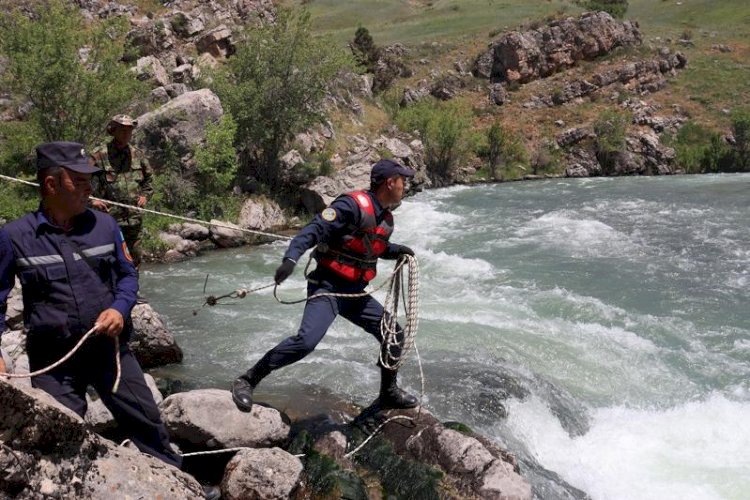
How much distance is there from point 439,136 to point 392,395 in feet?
98.2

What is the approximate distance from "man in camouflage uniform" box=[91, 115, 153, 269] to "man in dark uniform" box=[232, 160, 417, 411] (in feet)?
10.4

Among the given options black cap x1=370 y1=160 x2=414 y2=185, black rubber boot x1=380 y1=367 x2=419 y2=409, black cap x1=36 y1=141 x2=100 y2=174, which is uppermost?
black cap x1=36 y1=141 x2=100 y2=174

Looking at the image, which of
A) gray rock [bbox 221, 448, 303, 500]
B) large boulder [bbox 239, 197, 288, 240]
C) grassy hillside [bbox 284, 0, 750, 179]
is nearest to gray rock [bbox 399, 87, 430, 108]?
grassy hillside [bbox 284, 0, 750, 179]

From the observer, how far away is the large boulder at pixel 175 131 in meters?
19.4

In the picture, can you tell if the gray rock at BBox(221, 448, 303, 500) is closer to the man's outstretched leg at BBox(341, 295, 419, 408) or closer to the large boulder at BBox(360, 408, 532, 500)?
the large boulder at BBox(360, 408, 532, 500)

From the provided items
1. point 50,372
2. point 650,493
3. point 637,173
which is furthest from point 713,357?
point 637,173

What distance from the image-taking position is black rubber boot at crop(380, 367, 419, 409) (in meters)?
6.01

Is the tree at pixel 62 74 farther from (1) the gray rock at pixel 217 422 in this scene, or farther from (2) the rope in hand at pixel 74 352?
(2) the rope in hand at pixel 74 352

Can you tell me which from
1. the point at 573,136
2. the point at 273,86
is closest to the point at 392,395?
the point at 273,86

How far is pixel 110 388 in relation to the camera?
3824mm

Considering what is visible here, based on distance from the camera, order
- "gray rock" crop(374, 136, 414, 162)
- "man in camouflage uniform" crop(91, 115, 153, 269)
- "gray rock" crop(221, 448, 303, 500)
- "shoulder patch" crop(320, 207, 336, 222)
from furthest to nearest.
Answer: "gray rock" crop(374, 136, 414, 162) < "man in camouflage uniform" crop(91, 115, 153, 269) < "shoulder patch" crop(320, 207, 336, 222) < "gray rock" crop(221, 448, 303, 500)

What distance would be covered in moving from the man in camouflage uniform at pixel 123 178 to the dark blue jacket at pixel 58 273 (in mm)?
4065

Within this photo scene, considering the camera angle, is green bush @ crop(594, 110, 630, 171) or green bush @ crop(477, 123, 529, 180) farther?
green bush @ crop(594, 110, 630, 171)

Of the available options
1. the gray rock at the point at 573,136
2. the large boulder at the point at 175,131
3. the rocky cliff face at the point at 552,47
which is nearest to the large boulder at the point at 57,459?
the large boulder at the point at 175,131
